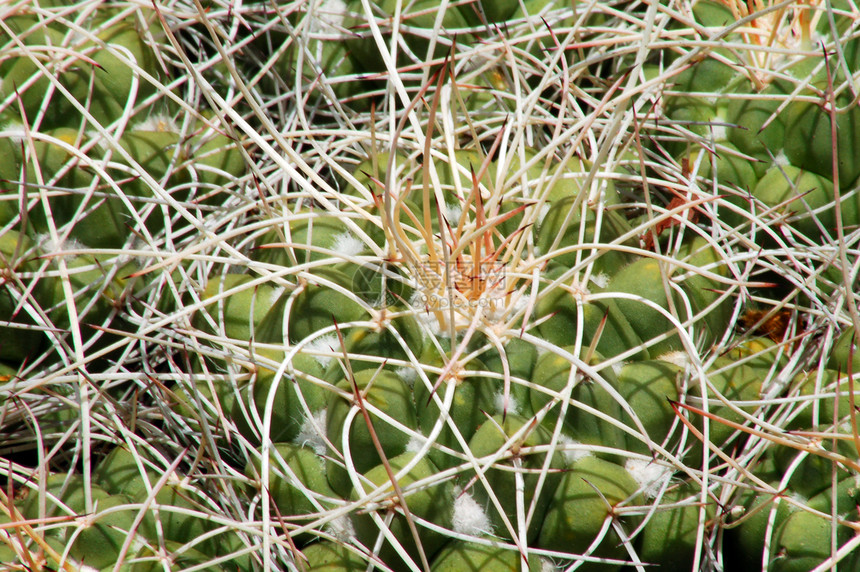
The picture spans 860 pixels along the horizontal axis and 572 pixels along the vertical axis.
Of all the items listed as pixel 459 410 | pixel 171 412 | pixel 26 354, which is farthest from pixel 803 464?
pixel 26 354

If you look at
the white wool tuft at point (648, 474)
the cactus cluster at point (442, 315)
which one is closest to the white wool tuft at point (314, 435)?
the cactus cluster at point (442, 315)

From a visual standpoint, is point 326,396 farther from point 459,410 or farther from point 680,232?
point 680,232

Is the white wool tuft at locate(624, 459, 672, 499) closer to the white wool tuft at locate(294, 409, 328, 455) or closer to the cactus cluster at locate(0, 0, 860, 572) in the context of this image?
the cactus cluster at locate(0, 0, 860, 572)

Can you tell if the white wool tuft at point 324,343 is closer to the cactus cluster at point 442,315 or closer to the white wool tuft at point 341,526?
the cactus cluster at point 442,315

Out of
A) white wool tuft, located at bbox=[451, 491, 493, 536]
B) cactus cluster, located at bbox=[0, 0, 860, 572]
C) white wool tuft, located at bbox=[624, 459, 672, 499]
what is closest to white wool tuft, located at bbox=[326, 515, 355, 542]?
cactus cluster, located at bbox=[0, 0, 860, 572]

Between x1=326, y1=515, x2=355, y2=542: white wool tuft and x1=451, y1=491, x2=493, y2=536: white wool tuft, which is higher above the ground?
x1=451, y1=491, x2=493, y2=536: white wool tuft

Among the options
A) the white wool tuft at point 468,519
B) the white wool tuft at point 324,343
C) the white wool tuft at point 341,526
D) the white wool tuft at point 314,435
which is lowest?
the white wool tuft at point 341,526

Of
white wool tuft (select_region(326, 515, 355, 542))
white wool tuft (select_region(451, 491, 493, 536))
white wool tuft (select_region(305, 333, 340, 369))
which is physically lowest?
white wool tuft (select_region(326, 515, 355, 542))

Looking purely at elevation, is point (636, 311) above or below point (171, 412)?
above

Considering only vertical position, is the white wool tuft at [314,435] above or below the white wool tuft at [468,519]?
above
